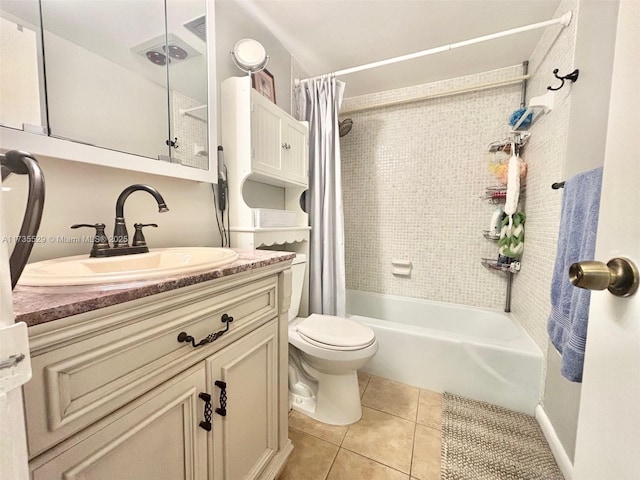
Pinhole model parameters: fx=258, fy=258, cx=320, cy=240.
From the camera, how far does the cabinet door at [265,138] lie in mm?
1294

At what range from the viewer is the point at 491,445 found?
122 cm

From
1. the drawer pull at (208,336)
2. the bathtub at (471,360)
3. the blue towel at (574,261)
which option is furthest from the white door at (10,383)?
the bathtub at (471,360)

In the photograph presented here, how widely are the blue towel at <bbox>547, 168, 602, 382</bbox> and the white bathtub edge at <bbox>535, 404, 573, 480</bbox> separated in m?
0.58

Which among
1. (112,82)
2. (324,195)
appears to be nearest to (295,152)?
(324,195)

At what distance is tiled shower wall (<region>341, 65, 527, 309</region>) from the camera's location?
6.74 ft

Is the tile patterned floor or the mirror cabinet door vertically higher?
the mirror cabinet door

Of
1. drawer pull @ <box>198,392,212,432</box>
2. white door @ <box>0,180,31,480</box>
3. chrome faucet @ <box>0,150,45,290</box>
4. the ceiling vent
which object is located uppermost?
the ceiling vent

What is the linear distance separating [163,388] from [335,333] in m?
0.95

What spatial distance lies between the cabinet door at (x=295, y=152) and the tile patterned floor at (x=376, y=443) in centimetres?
140

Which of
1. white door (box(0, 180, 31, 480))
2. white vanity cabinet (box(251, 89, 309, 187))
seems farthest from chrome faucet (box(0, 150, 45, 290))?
white vanity cabinet (box(251, 89, 309, 187))

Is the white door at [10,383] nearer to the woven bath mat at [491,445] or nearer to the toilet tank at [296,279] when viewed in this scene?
the toilet tank at [296,279]

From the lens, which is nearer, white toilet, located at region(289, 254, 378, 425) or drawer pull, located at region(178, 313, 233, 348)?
drawer pull, located at region(178, 313, 233, 348)

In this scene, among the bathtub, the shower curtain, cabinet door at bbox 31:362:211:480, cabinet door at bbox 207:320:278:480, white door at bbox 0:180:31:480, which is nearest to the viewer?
white door at bbox 0:180:31:480

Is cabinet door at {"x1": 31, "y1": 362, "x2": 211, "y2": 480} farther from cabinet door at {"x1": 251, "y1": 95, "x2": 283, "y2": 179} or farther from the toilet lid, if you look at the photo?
cabinet door at {"x1": 251, "y1": 95, "x2": 283, "y2": 179}
